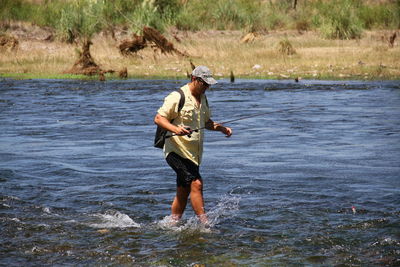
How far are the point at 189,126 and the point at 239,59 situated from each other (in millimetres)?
22998

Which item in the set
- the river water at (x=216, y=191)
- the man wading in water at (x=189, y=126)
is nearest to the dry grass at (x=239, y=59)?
the river water at (x=216, y=191)

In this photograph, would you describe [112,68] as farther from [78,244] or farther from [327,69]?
[78,244]

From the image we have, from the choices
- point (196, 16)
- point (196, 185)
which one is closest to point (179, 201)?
point (196, 185)

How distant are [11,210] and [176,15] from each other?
30750 mm

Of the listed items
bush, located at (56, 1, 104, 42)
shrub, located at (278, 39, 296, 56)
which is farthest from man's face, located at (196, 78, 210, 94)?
bush, located at (56, 1, 104, 42)

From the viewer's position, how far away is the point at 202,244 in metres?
7.98

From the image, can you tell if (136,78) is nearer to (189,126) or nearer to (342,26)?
(342,26)

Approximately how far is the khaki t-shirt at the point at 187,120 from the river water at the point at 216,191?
81 centimetres

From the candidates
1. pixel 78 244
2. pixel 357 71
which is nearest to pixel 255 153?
pixel 78 244

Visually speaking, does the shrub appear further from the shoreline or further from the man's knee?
the man's knee

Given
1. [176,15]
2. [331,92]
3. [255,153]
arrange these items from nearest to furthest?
[255,153]
[331,92]
[176,15]

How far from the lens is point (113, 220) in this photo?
352 inches

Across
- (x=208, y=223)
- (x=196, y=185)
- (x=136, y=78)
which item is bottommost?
(x=136, y=78)

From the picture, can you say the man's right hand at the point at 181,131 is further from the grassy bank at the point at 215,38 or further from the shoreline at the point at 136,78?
the grassy bank at the point at 215,38
